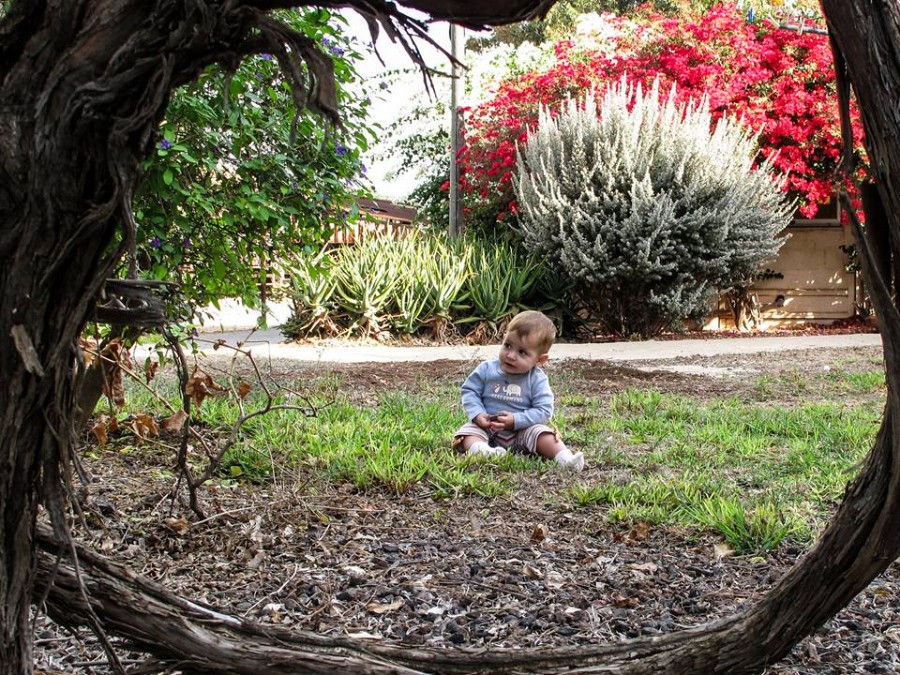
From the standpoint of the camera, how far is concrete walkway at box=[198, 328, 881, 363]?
330 inches

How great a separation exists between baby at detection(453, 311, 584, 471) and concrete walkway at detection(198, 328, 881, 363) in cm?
367

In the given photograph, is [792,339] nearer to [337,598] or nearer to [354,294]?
[354,294]

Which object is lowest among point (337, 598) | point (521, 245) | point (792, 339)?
point (337, 598)

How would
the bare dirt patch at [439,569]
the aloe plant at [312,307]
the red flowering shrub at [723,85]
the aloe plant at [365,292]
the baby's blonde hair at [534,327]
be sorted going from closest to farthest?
1. the bare dirt patch at [439,569]
2. the baby's blonde hair at [534,327]
3. the aloe plant at [312,307]
4. the aloe plant at [365,292]
5. the red flowering shrub at [723,85]

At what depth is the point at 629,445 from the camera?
4.25m

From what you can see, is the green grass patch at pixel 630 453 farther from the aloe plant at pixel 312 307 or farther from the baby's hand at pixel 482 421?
the aloe plant at pixel 312 307

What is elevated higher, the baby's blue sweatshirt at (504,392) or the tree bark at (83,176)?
the tree bark at (83,176)

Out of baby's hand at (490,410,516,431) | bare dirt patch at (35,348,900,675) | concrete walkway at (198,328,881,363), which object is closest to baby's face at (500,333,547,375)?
baby's hand at (490,410,516,431)

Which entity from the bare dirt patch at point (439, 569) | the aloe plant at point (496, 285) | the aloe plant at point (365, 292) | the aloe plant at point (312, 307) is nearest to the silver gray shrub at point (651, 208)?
the aloe plant at point (496, 285)

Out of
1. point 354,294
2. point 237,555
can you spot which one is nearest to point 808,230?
point 354,294

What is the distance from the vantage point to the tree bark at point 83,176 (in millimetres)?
962

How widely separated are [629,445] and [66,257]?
3.58 metres

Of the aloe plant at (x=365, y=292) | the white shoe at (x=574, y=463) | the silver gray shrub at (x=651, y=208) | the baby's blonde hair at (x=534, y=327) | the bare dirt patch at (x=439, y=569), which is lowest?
the bare dirt patch at (x=439, y=569)

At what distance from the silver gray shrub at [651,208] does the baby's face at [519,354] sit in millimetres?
6472
